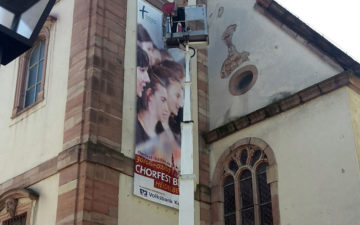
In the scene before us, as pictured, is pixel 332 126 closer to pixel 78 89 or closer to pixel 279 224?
pixel 279 224

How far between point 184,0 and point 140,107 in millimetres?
4440

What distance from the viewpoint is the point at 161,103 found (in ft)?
46.3

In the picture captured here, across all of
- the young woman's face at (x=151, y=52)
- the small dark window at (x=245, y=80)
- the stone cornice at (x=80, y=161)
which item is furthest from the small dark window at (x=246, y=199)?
the young woman's face at (x=151, y=52)

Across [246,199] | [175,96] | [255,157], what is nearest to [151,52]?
[175,96]

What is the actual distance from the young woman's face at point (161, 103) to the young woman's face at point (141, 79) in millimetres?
407

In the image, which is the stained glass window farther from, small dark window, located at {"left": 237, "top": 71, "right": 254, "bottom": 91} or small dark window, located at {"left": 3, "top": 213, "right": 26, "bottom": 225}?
small dark window, located at {"left": 3, "top": 213, "right": 26, "bottom": 225}

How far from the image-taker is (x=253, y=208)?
43.0 feet

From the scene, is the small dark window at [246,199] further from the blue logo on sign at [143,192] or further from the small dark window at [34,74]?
the small dark window at [34,74]

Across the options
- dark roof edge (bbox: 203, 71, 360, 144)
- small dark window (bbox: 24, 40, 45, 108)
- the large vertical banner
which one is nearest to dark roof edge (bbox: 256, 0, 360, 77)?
dark roof edge (bbox: 203, 71, 360, 144)

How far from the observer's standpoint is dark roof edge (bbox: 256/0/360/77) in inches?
494

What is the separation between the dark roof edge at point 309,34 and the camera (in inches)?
494

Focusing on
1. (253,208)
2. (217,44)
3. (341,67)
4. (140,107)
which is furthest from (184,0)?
(253,208)

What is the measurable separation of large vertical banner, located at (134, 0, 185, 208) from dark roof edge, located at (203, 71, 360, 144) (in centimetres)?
112

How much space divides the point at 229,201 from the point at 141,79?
368 cm
